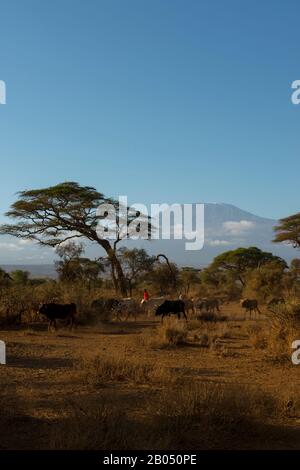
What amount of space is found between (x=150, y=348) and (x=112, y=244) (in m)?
19.2

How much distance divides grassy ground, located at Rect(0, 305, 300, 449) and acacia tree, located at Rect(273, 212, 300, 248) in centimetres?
2538

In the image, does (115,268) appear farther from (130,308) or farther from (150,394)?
(150,394)

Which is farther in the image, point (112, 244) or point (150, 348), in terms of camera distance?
point (112, 244)

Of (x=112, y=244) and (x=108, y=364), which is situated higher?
(x=112, y=244)

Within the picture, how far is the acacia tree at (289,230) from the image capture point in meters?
39.3

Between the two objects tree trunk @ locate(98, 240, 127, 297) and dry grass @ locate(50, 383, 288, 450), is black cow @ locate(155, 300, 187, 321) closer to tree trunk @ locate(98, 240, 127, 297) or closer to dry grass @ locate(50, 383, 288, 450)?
tree trunk @ locate(98, 240, 127, 297)

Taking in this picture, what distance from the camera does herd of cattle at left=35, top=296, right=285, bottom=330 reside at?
17203 millimetres

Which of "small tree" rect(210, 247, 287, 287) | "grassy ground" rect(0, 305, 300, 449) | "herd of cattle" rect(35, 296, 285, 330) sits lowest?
"grassy ground" rect(0, 305, 300, 449)

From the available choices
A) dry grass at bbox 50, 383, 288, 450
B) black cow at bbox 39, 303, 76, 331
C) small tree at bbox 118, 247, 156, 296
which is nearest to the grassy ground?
dry grass at bbox 50, 383, 288, 450

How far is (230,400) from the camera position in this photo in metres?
6.80

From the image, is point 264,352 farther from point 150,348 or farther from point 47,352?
point 47,352

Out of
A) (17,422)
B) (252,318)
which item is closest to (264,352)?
(17,422)

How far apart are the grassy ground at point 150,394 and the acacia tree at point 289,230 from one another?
999 inches

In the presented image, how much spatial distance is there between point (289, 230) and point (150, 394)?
3306 cm
